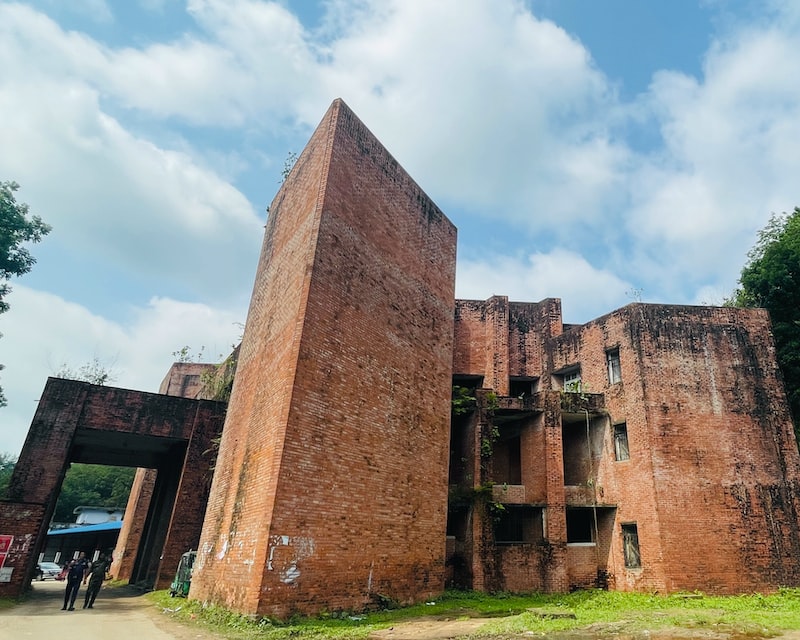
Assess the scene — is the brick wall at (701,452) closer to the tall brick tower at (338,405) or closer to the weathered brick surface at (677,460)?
the weathered brick surface at (677,460)

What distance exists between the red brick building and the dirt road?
1017 millimetres

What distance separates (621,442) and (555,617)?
689 centimetres

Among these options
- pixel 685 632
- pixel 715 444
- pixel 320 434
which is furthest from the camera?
pixel 715 444

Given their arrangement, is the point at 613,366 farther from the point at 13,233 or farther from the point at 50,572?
the point at 50,572

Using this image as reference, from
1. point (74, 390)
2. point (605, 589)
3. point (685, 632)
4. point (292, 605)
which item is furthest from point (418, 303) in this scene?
point (74, 390)

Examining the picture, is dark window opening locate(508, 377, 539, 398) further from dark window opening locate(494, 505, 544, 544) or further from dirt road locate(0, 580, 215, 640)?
dirt road locate(0, 580, 215, 640)

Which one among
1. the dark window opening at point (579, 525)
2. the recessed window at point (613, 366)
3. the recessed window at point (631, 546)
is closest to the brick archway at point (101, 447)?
the dark window opening at point (579, 525)

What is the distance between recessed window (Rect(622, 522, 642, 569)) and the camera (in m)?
14.1

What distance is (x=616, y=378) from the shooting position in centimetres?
1625

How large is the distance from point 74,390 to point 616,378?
16978 millimetres

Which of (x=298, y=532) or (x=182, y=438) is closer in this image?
(x=298, y=532)

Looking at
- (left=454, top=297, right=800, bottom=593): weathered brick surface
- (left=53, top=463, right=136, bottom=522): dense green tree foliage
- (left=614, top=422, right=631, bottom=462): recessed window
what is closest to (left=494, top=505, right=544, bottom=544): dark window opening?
(left=454, top=297, right=800, bottom=593): weathered brick surface

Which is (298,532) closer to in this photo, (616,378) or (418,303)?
(418,303)

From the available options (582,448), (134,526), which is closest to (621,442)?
(582,448)
